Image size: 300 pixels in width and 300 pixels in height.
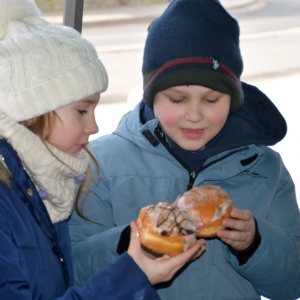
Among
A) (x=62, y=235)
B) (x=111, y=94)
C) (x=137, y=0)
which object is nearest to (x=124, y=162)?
(x=62, y=235)

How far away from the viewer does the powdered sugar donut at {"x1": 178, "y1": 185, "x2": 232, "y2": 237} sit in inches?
57.8

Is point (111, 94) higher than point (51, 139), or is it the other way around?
point (51, 139)

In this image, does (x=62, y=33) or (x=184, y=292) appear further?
(x=184, y=292)

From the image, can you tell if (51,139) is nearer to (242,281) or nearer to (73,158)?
(73,158)

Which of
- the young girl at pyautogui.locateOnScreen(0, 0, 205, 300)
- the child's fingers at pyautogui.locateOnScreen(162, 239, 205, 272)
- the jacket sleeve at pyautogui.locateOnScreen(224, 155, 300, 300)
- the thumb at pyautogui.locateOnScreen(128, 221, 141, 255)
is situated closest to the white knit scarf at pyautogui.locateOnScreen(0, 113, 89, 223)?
the young girl at pyautogui.locateOnScreen(0, 0, 205, 300)

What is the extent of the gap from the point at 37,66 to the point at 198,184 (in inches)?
22.6

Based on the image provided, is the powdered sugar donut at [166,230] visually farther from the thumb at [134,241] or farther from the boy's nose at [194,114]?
the boy's nose at [194,114]

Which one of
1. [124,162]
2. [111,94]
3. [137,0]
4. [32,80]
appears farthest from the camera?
[137,0]

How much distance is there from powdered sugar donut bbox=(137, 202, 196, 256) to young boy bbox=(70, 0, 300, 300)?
0.61ft

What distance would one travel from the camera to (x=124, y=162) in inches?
67.1

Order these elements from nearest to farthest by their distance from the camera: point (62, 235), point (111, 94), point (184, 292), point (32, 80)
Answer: point (32, 80), point (62, 235), point (184, 292), point (111, 94)

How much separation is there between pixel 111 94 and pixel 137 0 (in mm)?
3967

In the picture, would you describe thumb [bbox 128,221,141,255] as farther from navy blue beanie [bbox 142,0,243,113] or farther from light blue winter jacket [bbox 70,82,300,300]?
navy blue beanie [bbox 142,0,243,113]

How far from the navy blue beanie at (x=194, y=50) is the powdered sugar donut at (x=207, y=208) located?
287 millimetres
